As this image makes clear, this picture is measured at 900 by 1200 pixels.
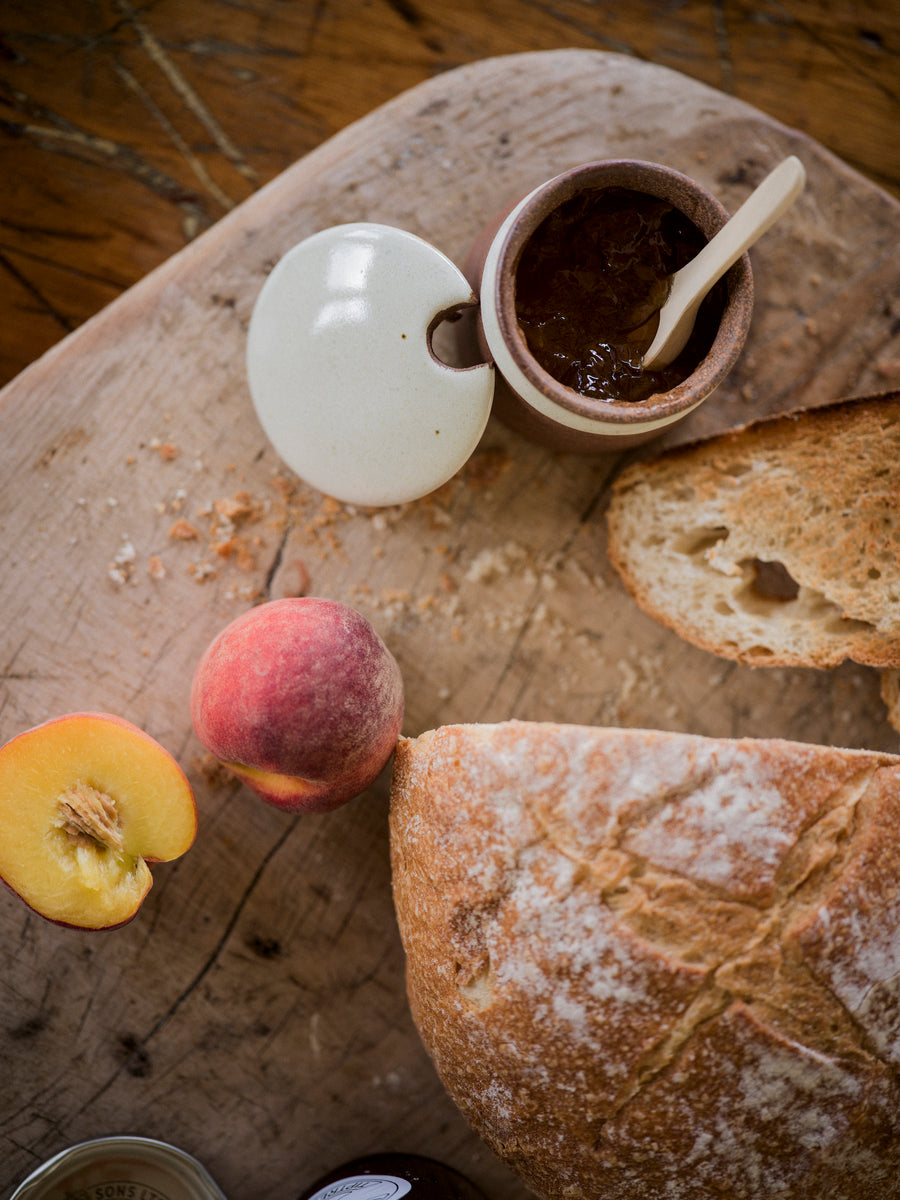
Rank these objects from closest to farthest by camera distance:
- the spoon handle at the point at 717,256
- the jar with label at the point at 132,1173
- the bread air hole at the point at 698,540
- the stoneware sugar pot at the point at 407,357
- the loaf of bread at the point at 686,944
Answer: the spoon handle at the point at 717,256 → the loaf of bread at the point at 686,944 → the stoneware sugar pot at the point at 407,357 → the jar with label at the point at 132,1173 → the bread air hole at the point at 698,540

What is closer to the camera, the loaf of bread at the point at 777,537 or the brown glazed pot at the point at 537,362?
the brown glazed pot at the point at 537,362

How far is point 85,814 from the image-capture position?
1322mm

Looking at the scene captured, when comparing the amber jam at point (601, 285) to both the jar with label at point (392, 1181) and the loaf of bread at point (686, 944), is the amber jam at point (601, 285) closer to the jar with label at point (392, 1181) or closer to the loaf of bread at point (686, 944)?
the loaf of bread at point (686, 944)

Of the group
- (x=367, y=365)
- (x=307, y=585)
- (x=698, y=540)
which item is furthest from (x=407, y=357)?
(x=698, y=540)

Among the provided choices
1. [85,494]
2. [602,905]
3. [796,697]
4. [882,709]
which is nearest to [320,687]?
[602,905]

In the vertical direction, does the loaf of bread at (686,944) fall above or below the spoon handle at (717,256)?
below

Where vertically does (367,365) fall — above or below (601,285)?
below

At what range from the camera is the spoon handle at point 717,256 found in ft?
3.46

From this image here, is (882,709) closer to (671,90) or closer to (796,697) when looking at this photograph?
(796,697)

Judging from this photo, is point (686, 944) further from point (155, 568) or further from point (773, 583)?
point (155, 568)

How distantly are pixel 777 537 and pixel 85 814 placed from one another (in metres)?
1.44

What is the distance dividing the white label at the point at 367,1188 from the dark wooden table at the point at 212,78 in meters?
2.01

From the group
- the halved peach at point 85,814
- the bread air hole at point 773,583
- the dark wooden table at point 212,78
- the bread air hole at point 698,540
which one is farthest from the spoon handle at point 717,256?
the halved peach at point 85,814

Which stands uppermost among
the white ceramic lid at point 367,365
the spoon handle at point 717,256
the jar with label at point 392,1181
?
the spoon handle at point 717,256
